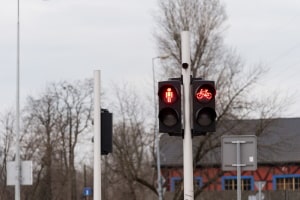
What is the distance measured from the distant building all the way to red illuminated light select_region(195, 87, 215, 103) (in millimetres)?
30845

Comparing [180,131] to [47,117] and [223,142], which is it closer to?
[223,142]

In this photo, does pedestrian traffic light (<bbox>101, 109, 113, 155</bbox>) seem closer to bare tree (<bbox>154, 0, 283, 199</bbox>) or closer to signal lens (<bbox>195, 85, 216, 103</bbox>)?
signal lens (<bbox>195, 85, 216, 103</bbox>)

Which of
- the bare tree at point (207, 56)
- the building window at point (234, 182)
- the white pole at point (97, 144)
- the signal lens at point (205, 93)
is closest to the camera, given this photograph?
the signal lens at point (205, 93)

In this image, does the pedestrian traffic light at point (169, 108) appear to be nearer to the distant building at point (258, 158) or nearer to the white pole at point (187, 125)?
the white pole at point (187, 125)

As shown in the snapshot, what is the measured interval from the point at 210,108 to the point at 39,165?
50.1 m

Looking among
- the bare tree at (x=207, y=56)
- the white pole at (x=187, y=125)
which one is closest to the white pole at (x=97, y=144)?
the white pole at (x=187, y=125)

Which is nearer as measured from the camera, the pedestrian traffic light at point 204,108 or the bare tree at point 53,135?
the pedestrian traffic light at point 204,108

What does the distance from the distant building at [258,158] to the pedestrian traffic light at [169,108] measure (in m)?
31.0

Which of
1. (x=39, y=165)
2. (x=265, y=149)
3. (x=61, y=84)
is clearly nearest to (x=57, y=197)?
(x=39, y=165)

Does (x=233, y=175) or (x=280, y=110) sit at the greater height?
(x=280, y=110)

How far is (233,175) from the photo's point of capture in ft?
230

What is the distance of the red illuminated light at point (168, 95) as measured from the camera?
38.3ft

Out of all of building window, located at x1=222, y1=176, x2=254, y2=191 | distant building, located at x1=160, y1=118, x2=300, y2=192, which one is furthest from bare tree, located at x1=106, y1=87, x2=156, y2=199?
building window, located at x1=222, y1=176, x2=254, y2=191

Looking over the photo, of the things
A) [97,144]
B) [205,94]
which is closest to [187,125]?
[205,94]
